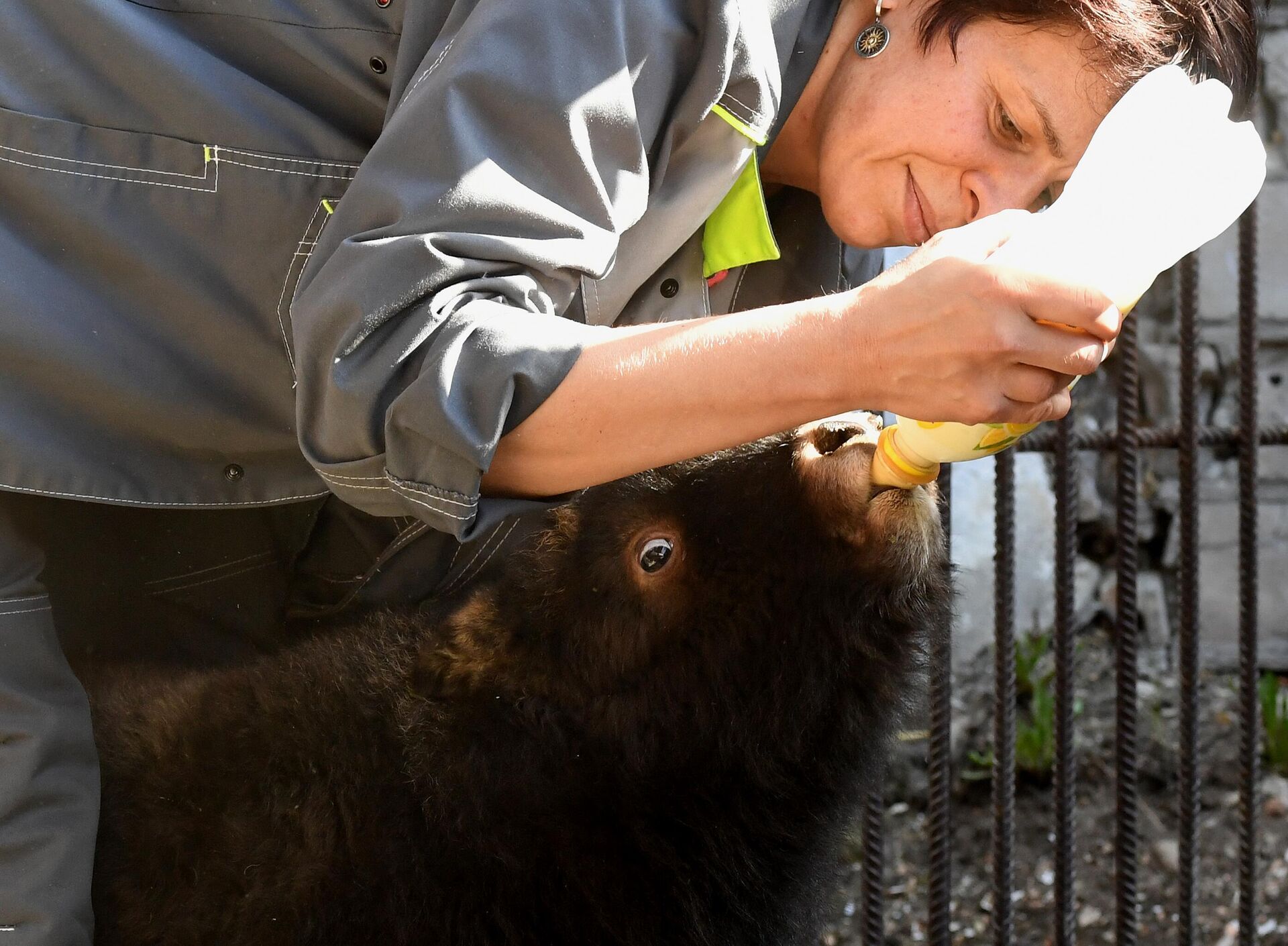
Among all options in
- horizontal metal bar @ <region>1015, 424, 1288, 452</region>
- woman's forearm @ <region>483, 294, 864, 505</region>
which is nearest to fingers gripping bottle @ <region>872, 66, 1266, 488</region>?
woman's forearm @ <region>483, 294, 864, 505</region>

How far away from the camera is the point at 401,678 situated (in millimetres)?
2143

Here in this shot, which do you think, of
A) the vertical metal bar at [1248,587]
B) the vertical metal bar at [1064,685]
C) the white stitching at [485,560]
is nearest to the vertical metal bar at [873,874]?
the vertical metal bar at [1064,685]

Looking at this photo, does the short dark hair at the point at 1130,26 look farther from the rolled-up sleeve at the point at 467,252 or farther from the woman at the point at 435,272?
the rolled-up sleeve at the point at 467,252

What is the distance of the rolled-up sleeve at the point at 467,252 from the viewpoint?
1508 mm

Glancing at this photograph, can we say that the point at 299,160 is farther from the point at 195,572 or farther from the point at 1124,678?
the point at 1124,678

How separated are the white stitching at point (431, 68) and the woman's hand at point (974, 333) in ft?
2.18

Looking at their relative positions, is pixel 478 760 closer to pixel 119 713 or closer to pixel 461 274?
pixel 119 713

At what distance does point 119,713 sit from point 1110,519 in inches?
161

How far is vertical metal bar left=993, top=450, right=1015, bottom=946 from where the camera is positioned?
3.26 m

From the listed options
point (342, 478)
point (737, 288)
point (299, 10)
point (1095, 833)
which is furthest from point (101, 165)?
point (1095, 833)

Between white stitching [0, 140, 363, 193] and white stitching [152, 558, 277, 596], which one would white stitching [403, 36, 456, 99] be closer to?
white stitching [0, 140, 363, 193]

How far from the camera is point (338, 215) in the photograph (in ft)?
5.44

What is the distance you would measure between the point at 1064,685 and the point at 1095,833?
52.5 inches

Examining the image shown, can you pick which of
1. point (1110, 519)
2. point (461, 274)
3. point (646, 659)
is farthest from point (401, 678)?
point (1110, 519)
